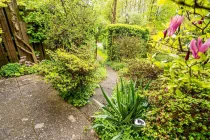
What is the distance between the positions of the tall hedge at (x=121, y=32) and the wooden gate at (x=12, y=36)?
12.5ft

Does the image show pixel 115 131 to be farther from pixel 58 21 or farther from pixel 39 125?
pixel 58 21

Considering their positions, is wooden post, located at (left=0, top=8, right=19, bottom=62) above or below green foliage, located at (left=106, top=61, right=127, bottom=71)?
above

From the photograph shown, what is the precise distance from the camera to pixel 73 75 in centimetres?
281

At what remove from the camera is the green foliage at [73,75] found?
106 inches

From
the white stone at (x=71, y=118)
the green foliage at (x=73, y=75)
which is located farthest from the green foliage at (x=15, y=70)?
the white stone at (x=71, y=118)

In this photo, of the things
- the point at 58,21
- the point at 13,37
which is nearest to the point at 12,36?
the point at 13,37

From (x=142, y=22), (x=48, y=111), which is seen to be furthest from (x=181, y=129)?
(x=142, y=22)

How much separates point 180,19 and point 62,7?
4.45m

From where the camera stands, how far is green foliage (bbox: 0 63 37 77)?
383 cm

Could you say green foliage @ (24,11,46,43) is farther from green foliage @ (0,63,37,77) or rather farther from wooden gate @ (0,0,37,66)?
green foliage @ (0,63,37,77)

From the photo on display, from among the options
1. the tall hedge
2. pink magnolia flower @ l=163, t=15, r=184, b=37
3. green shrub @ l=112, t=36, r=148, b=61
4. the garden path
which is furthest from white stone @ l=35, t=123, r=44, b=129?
the tall hedge

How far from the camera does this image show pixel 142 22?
398 inches

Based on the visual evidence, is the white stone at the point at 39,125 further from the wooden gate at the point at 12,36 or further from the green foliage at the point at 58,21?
the wooden gate at the point at 12,36

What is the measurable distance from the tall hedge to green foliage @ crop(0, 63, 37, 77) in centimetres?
386
